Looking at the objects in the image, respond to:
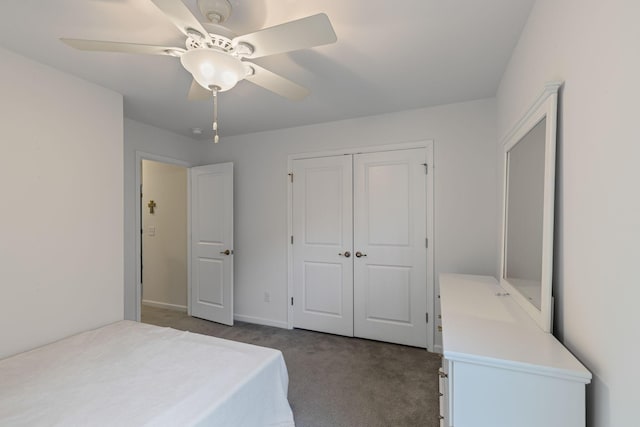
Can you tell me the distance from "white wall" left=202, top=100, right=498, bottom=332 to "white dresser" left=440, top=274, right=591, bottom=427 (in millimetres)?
1579

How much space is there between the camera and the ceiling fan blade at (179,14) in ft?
3.42

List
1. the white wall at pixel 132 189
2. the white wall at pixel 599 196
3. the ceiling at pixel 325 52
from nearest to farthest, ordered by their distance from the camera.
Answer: the white wall at pixel 599 196 < the ceiling at pixel 325 52 < the white wall at pixel 132 189

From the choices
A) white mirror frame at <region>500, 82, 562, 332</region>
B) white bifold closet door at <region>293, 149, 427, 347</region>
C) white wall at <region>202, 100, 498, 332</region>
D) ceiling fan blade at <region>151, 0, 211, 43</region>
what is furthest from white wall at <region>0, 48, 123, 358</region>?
white mirror frame at <region>500, 82, 562, 332</region>

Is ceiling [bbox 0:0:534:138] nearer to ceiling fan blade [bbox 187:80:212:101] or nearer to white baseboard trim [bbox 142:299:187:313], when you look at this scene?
ceiling fan blade [bbox 187:80:212:101]

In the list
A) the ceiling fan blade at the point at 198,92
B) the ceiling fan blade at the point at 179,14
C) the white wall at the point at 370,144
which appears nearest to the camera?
the ceiling fan blade at the point at 179,14

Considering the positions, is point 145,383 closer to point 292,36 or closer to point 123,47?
point 123,47

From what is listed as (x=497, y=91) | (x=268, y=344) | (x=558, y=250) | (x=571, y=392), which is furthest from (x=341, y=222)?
(x=571, y=392)

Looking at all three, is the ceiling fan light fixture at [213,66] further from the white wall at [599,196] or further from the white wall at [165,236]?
the white wall at [165,236]

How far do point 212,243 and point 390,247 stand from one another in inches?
88.3

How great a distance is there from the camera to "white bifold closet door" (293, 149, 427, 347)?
2893 mm

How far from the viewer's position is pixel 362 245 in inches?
122

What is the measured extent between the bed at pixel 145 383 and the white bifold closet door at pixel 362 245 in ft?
5.12

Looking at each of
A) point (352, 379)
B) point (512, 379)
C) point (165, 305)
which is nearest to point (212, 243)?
point (165, 305)

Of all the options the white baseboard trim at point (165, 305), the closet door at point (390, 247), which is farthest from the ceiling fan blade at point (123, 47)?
the white baseboard trim at point (165, 305)
